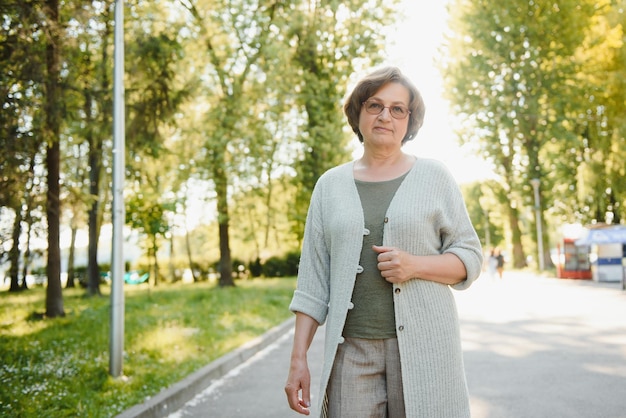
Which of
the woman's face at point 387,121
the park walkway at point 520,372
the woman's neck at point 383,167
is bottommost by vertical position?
the park walkway at point 520,372

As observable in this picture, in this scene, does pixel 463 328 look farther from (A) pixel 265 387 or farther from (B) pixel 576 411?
(B) pixel 576 411

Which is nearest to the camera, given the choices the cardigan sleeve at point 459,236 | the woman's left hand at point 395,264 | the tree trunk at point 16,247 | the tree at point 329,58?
the woman's left hand at point 395,264

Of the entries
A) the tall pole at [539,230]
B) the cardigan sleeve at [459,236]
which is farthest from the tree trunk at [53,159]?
the tall pole at [539,230]

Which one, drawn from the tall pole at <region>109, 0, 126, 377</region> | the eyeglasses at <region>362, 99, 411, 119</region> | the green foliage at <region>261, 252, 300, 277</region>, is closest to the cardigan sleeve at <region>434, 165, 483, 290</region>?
the eyeglasses at <region>362, 99, 411, 119</region>

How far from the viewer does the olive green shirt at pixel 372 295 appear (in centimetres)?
260

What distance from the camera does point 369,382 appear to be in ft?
8.52

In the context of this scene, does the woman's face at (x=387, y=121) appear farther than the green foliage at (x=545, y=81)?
No

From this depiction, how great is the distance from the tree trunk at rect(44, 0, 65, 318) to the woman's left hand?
9.81 m

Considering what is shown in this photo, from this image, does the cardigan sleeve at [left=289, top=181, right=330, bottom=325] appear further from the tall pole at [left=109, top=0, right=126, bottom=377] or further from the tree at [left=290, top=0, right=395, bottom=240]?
the tree at [left=290, top=0, right=395, bottom=240]

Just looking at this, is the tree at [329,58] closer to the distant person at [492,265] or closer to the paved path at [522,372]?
the distant person at [492,265]

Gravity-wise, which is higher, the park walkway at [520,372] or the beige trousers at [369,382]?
the beige trousers at [369,382]

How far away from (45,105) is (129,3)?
3.66 metres

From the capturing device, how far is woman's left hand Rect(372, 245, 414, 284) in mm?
2506

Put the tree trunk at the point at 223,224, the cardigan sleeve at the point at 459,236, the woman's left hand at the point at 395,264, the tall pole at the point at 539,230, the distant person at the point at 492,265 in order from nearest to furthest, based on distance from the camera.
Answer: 1. the woman's left hand at the point at 395,264
2. the cardigan sleeve at the point at 459,236
3. the tree trunk at the point at 223,224
4. the distant person at the point at 492,265
5. the tall pole at the point at 539,230
